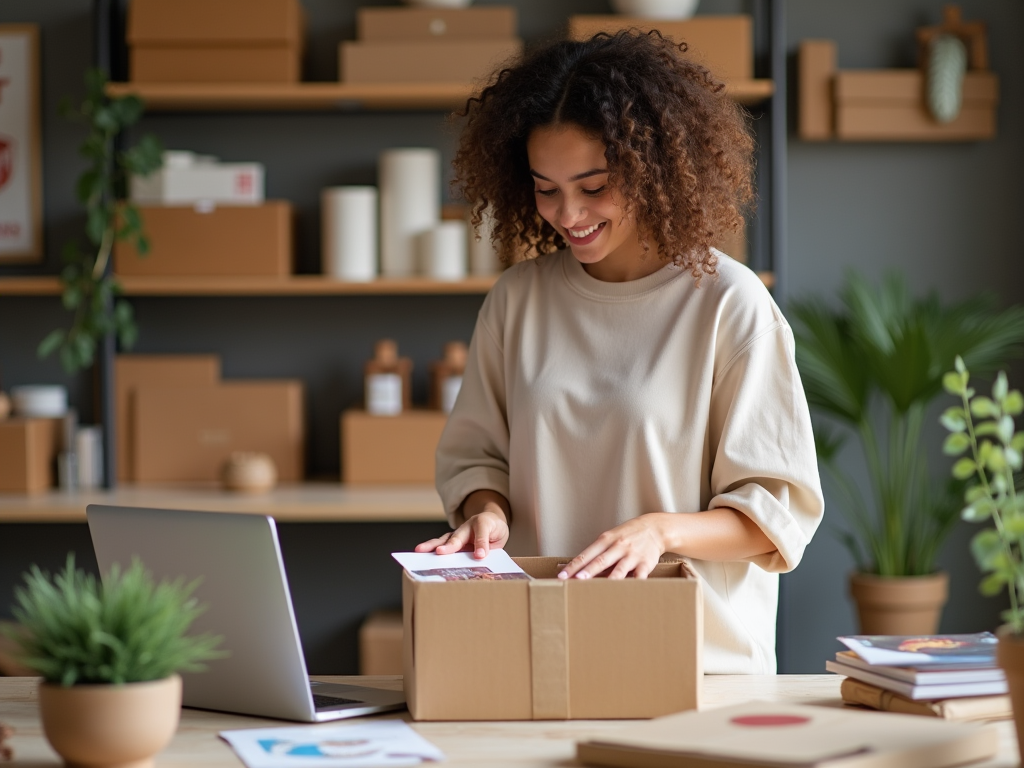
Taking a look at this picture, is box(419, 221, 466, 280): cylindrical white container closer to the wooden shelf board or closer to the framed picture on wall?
the wooden shelf board

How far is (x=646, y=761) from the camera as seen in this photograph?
3.49 ft

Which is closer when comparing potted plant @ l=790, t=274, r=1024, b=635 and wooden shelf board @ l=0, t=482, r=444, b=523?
wooden shelf board @ l=0, t=482, r=444, b=523

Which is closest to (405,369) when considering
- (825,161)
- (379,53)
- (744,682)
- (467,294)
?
(467,294)

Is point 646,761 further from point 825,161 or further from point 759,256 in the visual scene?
point 825,161

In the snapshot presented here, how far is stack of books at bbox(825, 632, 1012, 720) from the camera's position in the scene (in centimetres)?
122

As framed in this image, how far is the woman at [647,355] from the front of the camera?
5.22 feet

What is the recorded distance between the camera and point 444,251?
3303 millimetres

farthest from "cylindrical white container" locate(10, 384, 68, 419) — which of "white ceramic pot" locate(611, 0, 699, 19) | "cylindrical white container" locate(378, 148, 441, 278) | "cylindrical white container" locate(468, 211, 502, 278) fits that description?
"white ceramic pot" locate(611, 0, 699, 19)

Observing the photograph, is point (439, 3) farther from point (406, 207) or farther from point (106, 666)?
point (106, 666)

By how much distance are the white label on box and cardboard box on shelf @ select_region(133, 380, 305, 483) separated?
22 cm

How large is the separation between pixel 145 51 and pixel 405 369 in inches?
43.6

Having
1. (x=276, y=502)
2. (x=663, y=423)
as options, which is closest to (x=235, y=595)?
(x=663, y=423)

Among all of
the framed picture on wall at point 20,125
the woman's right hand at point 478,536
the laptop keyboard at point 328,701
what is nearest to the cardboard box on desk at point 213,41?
the framed picture on wall at point 20,125

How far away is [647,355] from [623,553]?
1.27 ft
